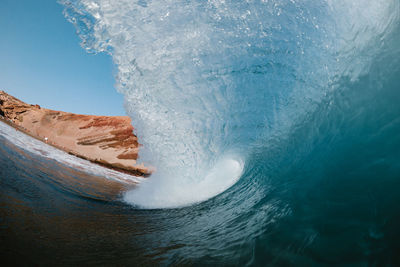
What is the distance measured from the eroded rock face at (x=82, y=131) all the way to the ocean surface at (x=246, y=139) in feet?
46.4

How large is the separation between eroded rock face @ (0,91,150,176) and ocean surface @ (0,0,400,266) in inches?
557

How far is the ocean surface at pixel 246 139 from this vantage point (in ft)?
3.93

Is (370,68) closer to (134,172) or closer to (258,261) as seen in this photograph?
(258,261)

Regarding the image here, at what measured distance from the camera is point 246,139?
3482 mm

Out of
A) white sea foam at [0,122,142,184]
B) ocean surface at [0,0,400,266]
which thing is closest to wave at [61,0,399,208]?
ocean surface at [0,0,400,266]

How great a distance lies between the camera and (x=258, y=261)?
3.67 feet

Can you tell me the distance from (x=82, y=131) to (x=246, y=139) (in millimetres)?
19725

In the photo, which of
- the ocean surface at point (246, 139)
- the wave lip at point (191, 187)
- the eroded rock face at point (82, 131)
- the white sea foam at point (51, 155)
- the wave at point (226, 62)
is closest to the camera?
the ocean surface at point (246, 139)

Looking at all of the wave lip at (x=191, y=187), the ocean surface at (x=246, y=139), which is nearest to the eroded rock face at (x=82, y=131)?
the wave lip at (x=191, y=187)

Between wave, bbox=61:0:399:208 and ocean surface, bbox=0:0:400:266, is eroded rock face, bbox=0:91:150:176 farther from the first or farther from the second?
ocean surface, bbox=0:0:400:266

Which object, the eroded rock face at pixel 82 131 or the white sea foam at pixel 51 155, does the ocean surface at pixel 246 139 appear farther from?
the eroded rock face at pixel 82 131

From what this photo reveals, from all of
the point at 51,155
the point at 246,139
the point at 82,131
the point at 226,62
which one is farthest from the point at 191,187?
the point at 82,131

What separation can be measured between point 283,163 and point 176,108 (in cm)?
181

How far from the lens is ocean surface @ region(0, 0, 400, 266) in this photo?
120cm
